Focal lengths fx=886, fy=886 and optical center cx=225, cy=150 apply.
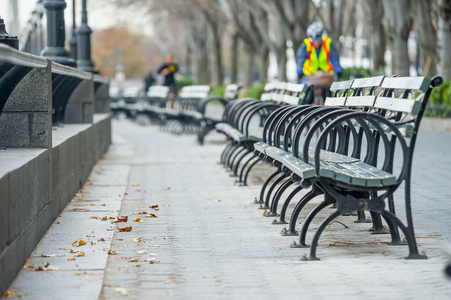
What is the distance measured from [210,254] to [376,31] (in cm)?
2798

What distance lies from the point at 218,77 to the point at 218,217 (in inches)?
1475

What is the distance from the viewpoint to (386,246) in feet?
20.0

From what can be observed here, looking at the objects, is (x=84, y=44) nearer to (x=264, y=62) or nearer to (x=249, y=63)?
(x=264, y=62)

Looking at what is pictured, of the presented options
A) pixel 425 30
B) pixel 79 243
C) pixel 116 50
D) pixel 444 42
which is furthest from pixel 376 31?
pixel 116 50

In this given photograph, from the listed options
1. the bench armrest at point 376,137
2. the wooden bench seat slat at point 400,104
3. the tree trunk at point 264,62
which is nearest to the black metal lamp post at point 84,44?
the bench armrest at point 376,137

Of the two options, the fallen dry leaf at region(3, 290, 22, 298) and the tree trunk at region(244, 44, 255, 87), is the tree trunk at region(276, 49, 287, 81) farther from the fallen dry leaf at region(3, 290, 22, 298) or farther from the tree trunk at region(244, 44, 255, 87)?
the fallen dry leaf at region(3, 290, 22, 298)

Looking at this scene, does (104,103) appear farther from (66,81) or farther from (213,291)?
(213,291)

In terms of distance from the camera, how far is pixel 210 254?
5.93 metres

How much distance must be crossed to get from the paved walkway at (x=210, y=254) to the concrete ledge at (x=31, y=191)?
12cm

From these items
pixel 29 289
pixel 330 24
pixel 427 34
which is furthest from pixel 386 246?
pixel 330 24

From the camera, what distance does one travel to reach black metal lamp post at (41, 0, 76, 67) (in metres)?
11.2

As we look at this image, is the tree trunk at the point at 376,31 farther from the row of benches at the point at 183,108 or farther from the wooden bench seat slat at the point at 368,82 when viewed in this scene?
the wooden bench seat slat at the point at 368,82

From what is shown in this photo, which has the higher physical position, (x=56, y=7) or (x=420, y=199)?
(x=56, y=7)

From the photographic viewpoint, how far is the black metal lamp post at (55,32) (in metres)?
11.2
